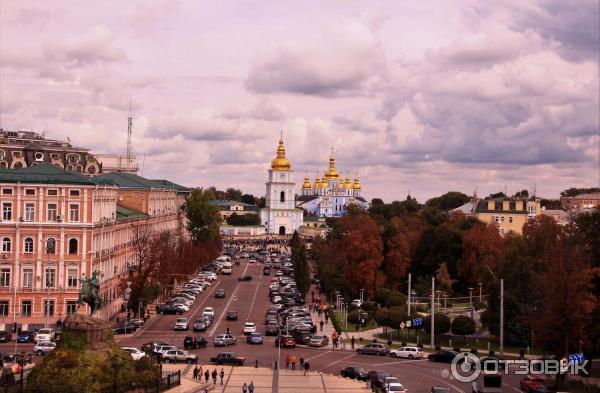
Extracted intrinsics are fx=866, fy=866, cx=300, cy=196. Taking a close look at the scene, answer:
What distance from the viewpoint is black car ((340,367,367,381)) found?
163 feet

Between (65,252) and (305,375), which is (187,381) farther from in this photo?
(65,252)

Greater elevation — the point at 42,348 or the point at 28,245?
the point at 28,245

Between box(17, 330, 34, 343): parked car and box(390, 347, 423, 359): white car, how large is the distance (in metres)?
25.2

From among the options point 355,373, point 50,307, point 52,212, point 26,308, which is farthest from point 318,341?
point 52,212

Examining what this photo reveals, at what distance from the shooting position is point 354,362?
56219 millimetres

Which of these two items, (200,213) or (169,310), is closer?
(169,310)

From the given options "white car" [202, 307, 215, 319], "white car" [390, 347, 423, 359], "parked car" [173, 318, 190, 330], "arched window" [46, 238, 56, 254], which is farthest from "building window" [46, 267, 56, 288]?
"white car" [390, 347, 423, 359]

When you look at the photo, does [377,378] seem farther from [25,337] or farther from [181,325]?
[25,337]

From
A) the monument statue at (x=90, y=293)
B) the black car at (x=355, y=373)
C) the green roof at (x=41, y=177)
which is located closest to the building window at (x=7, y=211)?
the green roof at (x=41, y=177)

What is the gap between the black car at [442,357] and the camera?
2245 inches

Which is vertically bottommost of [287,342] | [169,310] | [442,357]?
[442,357]

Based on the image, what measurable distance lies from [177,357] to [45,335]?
10499 mm

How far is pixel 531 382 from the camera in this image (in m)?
46.9

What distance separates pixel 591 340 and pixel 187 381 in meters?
25.1
